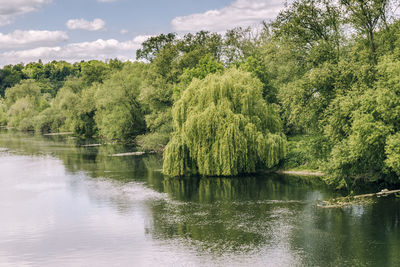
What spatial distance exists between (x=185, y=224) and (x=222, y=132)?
1204 cm

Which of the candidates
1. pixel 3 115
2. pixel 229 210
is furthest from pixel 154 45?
pixel 3 115

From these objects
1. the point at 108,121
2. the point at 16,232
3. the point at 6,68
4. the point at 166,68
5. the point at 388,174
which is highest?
the point at 6,68

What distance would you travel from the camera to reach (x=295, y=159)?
3906cm

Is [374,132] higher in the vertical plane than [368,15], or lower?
lower

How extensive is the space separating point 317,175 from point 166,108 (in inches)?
909

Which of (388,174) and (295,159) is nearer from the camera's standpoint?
(388,174)

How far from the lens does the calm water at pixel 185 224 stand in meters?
20.0

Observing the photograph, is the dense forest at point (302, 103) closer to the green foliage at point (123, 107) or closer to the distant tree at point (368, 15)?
the distant tree at point (368, 15)

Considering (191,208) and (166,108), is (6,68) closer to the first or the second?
(166,108)

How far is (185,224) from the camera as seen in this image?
80.6 feet

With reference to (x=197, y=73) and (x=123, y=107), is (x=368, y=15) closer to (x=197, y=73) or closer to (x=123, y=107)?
(x=197, y=73)

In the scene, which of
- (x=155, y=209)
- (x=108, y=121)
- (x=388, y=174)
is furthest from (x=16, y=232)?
(x=108, y=121)

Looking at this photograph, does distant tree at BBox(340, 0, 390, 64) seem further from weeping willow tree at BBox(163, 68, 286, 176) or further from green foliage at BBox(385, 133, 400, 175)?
weeping willow tree at BBox(163, 68, 286, 176)

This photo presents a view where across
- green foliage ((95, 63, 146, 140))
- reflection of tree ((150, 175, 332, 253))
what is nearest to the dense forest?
reflection of tree ((150, 175, 332, 253))
